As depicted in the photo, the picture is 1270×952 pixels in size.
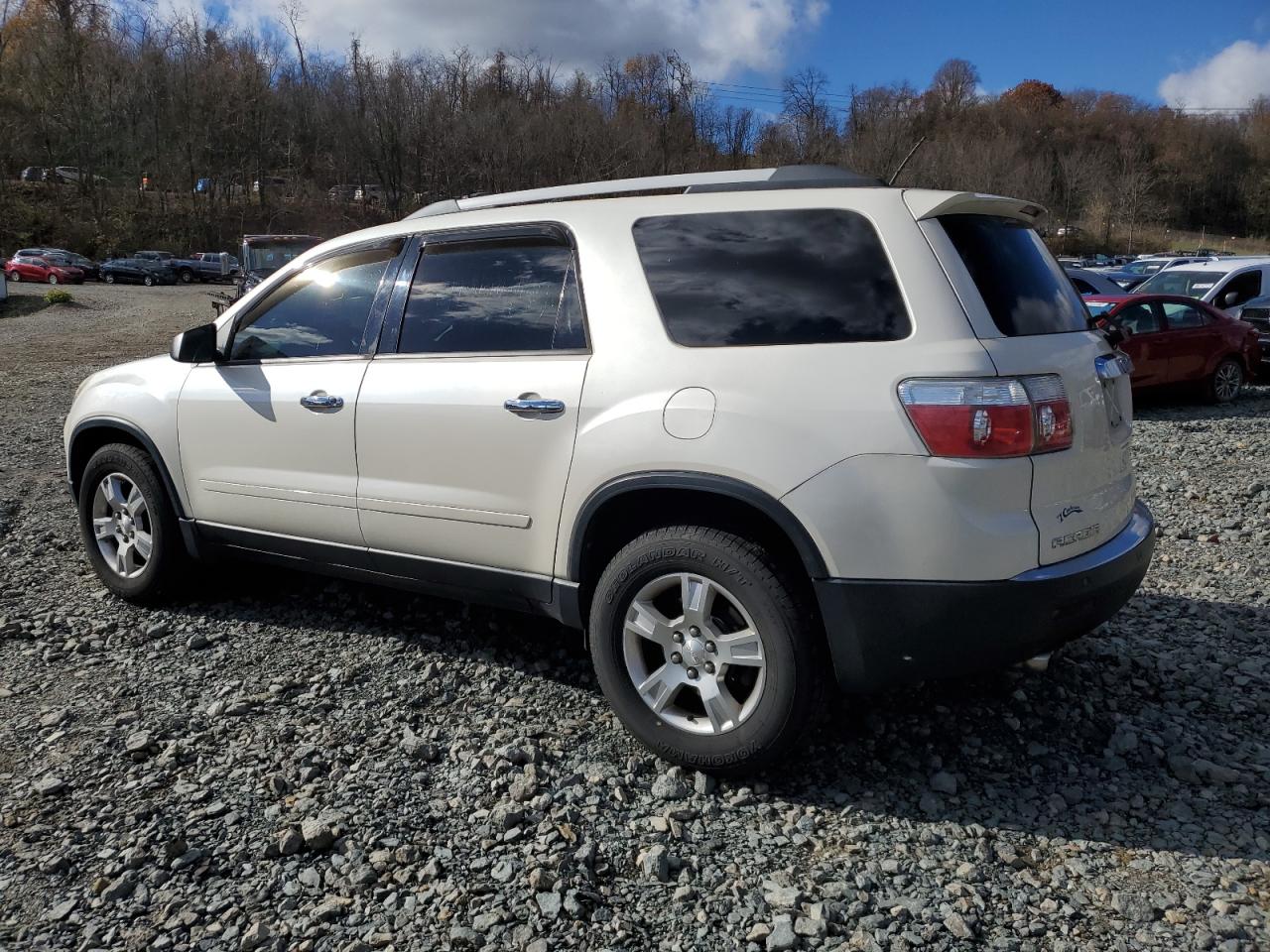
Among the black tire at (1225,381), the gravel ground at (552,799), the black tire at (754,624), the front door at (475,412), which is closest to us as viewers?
the gravel ground at (552,799)

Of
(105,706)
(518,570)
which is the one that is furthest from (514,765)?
(105,706)

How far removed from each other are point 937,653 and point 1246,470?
6.44 meters

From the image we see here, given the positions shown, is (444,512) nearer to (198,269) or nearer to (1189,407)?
(1189,407)

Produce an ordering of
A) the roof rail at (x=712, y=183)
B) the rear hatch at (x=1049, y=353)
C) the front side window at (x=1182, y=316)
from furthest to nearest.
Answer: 1. the front side window at (x=1182, y=316)
2. the roof rail at (x=712, y=183)
3. the rear hatch at (x=1049, y=353)

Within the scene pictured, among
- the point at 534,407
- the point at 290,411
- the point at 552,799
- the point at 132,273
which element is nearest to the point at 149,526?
the point at 290,411

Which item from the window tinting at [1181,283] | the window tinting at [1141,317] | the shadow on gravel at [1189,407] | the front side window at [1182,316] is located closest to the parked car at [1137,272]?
the window tinting at [1181,283]

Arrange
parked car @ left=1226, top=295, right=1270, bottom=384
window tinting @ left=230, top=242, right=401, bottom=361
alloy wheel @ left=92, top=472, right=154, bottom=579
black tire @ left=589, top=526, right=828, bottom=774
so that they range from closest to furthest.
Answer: black tire @ left=589, top=526, right=828, bottom=774 < window tinting @ left=230, top=242, right=401, bottom=361 < alloy wheel @ left=92, top=472, right=154, bottom=579 < parked car @ left=1226, top=295, right=1270, bottom=384

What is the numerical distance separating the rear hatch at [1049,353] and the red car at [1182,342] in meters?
8.70

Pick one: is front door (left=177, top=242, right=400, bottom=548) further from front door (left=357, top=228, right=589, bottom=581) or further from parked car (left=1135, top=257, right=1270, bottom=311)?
parked car (left=1135, top=257, right=1270, bottom=311)

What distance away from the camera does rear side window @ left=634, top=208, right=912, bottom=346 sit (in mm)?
2811

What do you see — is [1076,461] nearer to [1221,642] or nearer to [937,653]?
[937,653]

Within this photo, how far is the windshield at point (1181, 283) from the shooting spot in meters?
15.0

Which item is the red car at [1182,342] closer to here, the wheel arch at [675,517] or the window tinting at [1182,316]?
the window tinting at [1182,316]

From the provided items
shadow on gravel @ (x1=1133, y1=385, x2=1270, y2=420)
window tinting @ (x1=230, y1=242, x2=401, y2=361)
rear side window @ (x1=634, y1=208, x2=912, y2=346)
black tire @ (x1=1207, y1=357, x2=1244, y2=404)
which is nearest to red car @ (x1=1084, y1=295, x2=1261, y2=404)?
black tire @ (x1=1207, y1=357, x2=1244, y2=404)
